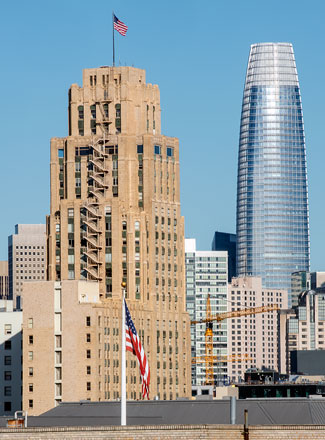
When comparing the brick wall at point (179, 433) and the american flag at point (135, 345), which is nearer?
the brick wall at point (179, 433)

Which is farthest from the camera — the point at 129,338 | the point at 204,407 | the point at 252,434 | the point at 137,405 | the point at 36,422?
the point at 137,405

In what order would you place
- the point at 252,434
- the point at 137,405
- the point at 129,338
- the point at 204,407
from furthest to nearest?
the point at 137,405
the point at 204,407
the point at 129,338
the point at 252,434

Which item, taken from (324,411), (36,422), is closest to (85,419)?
(36,422)

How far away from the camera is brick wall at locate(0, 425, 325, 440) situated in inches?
3984

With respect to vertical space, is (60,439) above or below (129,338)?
below

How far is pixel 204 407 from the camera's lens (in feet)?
439

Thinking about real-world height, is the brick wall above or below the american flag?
below

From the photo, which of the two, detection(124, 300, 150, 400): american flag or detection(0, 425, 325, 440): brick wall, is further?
detection(124, 300, 150, 400): american flag

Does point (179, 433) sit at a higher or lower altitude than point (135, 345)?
lower

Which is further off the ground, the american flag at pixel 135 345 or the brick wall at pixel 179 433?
the american flag at pixel 135 345

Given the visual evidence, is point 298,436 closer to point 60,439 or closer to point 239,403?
point 60,439

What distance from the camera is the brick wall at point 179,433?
101188mm

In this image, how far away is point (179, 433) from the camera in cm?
10212

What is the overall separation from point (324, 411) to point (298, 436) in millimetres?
29592
